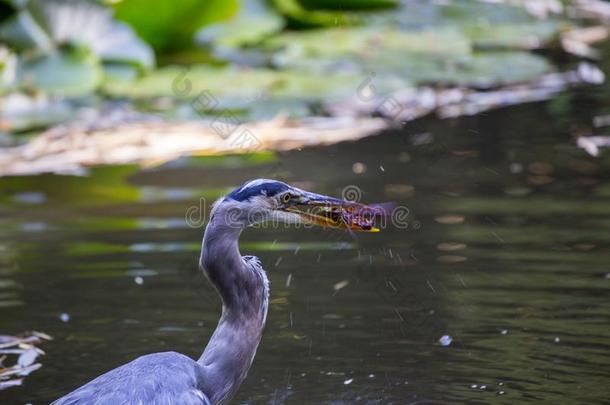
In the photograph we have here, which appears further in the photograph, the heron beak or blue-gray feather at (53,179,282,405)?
the heron beak

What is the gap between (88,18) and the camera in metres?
11.6

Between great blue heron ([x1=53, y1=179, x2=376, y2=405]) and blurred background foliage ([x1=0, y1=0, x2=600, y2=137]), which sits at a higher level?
great blue heron ([x1=53, y1=179, x2=376, y2=405])

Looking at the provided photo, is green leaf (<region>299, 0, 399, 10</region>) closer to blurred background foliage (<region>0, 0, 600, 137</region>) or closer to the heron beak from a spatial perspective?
blurred background foliage (<region>0, 0, 600, 137</region>)

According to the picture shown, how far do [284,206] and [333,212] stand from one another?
0.74 ft

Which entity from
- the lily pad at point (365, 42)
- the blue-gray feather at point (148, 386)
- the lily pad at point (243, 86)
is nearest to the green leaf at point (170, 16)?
the lily pad at point (243, 86)

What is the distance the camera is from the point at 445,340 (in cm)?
583

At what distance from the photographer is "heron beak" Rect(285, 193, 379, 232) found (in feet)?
15.7

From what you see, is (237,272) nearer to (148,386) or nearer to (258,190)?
(258,190)

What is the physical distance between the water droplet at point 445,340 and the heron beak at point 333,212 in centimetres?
107

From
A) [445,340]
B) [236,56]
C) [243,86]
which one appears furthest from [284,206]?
[236,56]

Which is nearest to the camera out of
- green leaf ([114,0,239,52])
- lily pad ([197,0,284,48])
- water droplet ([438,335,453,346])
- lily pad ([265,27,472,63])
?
water droplet ([438,335,453,346])

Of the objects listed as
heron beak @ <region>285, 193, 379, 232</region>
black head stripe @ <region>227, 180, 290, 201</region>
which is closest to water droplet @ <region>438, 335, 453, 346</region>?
heron beak @ <region>285, 193, 379, 232</region>

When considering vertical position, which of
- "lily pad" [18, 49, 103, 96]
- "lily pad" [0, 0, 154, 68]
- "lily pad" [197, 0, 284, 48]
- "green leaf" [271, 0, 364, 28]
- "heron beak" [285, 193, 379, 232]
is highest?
"heron beak" [285, 193, 379, 232]

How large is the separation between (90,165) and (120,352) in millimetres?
4343
